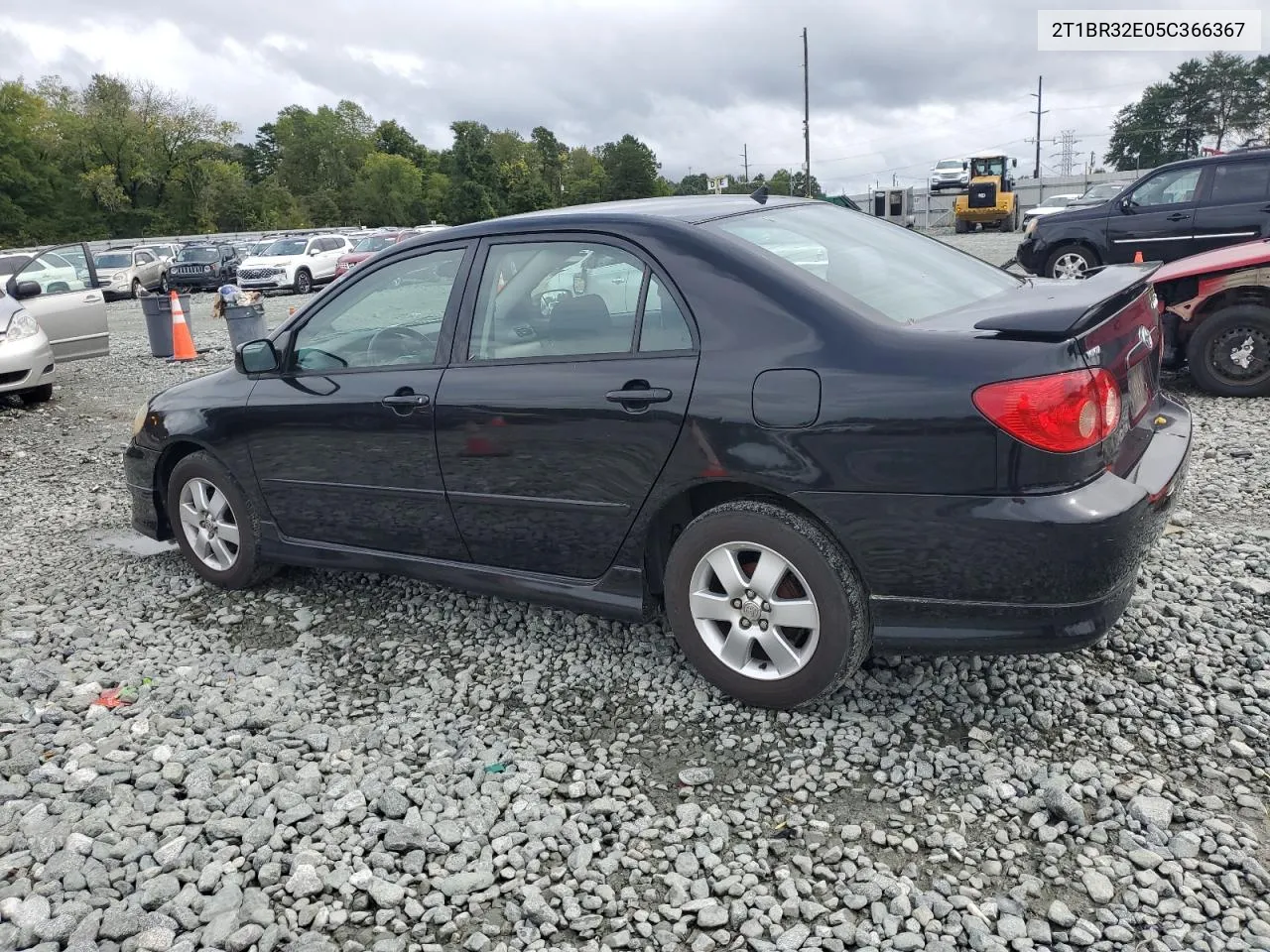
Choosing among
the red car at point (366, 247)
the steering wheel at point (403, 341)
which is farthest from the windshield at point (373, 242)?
the steering wheel at point (403, 341)

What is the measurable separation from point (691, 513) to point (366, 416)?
143 cm

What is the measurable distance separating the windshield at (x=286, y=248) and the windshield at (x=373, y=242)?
1.92 meters

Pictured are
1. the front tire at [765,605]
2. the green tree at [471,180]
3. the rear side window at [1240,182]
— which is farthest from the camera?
the green tree at [471,180]

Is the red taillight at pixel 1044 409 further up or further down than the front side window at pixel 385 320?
further down

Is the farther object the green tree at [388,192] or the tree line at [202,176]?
the green tree at [388,192]

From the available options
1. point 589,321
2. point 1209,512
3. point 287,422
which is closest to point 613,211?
point 589,321

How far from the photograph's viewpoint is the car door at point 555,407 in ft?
10.7

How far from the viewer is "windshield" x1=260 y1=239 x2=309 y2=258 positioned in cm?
2819

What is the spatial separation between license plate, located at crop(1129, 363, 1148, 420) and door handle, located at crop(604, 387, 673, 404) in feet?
4.75

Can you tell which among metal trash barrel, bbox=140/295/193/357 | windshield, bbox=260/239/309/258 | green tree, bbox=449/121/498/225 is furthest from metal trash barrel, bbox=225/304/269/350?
green tree, bbox=449/121/498/225

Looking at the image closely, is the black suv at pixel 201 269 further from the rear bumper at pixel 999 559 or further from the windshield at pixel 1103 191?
the rear bumper at pixel 999 559

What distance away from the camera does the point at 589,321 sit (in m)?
3.47

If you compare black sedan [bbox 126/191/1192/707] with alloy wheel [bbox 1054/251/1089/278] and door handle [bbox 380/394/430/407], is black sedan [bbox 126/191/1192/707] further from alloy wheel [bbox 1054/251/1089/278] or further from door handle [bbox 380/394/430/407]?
alloy wheel [bbox 1054/251/1089/278]

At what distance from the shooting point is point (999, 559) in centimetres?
278
